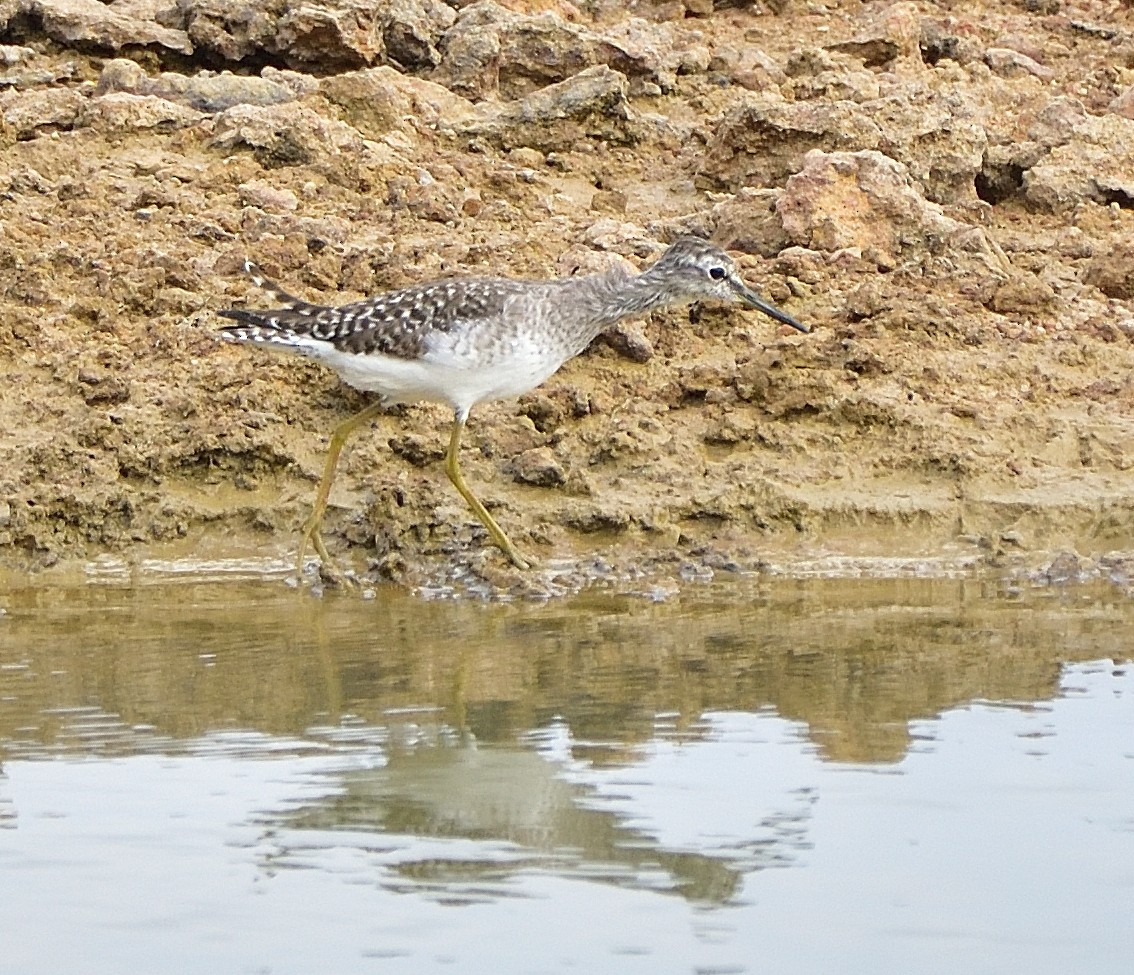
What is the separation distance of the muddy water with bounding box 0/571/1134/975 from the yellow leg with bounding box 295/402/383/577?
367mm

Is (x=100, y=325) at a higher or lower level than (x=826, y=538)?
higher

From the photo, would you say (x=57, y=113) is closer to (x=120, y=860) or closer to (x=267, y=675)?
(x=267, y=675)

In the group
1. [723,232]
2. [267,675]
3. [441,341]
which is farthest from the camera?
[723,232]

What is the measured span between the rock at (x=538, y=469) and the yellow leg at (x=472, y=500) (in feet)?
0.76

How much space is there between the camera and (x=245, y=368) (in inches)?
351

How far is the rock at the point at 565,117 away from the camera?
10734 mm

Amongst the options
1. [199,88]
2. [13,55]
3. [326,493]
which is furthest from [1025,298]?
[13,55]

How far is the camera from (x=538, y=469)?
853 cm

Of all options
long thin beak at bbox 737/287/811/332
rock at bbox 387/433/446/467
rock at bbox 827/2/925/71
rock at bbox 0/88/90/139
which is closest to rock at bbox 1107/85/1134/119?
rock at bbox 827/2/925/71

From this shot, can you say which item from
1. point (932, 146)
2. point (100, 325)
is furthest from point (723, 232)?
point (100, 325)

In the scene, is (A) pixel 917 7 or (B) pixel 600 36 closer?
(B) pixel 600 36

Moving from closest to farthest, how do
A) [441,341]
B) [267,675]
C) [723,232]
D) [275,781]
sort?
[275,781]
[267,675]
[441,341]
[723,232]

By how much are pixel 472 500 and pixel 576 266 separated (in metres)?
1.65

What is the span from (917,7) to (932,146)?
252 centimetres
